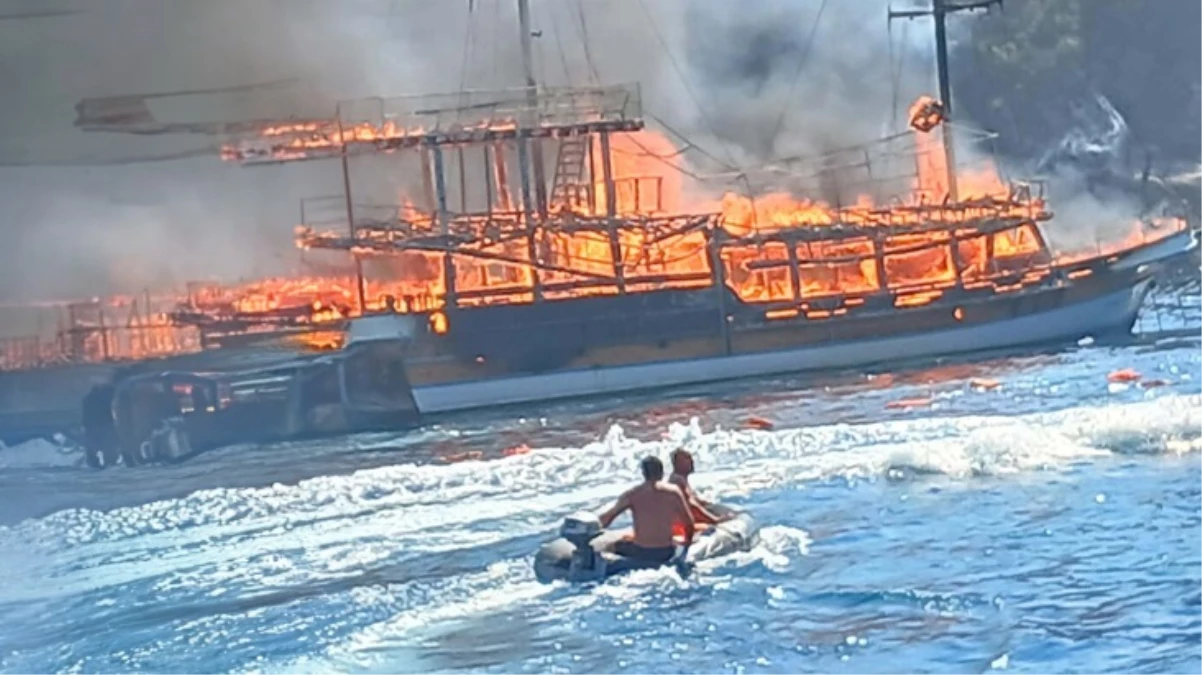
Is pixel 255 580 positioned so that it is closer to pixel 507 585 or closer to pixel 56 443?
→ pixel 507 585

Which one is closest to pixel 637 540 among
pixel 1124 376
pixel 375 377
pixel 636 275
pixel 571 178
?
pixel 1124 376

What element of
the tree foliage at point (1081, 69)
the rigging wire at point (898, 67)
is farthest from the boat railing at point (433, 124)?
the tree foliage at point (1081, 69)

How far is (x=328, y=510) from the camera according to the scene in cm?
2200

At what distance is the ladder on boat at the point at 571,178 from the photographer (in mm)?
40000

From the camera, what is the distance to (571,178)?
4172cm

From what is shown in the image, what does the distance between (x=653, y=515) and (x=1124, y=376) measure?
662 inches

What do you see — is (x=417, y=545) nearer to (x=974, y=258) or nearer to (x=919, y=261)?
(x=919, y=261)

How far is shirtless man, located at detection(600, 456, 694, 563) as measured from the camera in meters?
15.7

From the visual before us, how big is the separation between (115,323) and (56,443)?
28.5 ft

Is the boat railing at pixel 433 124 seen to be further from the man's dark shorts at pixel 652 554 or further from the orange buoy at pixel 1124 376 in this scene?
the man's dark shorts at pixel 652 554

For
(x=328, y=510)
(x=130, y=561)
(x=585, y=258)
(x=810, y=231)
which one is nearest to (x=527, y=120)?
(x=585, y=258)

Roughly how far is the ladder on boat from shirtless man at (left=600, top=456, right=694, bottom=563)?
23.8 metres

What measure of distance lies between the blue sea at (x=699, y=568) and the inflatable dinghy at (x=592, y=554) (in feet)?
0.60

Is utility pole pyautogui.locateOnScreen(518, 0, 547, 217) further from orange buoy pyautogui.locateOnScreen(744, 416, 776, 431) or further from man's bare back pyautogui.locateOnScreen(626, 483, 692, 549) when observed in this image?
man's bare back pyautogui.locateOnScreen(626, 483, 692, 549)
